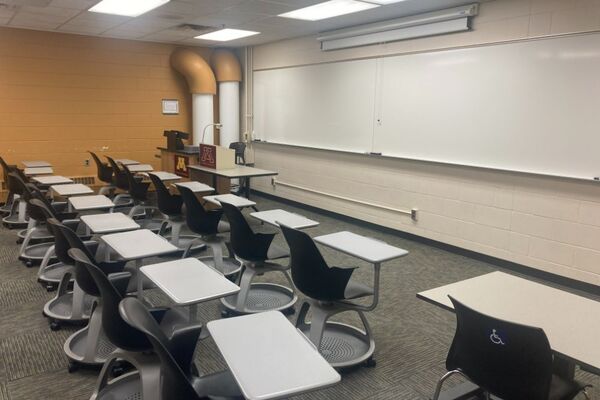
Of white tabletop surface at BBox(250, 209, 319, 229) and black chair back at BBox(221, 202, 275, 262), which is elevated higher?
white tabletop surface at BBox(250, 209, 319, 229)

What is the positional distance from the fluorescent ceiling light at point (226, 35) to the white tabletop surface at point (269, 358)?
18.9ft

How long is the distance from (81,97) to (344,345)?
6347 millimetres

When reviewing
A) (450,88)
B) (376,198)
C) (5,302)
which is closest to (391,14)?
(450,88)

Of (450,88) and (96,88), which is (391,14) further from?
(96,88)

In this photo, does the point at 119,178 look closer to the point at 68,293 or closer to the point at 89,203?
the point at 89,203

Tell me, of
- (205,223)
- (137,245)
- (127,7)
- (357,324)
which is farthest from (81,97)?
(357,324)

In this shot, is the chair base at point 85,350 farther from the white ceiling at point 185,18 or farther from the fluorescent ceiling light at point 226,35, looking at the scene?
the fluorescent ceiling light at point 226,35

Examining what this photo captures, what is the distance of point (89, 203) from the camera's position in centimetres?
389

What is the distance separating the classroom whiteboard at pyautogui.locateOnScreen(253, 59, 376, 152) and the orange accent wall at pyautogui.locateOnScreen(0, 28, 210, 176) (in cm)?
153

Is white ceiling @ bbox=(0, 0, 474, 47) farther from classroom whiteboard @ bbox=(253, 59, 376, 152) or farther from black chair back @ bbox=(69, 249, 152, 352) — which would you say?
black chair back @ bbox=(69, 249, 152, 352)

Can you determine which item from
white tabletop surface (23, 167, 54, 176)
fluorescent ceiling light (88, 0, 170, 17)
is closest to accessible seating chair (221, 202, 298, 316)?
fluorescent ceiling light (88, 0, 170, 17)

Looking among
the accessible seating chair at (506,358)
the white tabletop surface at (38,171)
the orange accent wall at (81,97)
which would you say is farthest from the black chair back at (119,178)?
the accessible seating chair at (506,358)

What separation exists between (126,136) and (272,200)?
2752 millimetres

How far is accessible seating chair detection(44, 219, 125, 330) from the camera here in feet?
8.79
